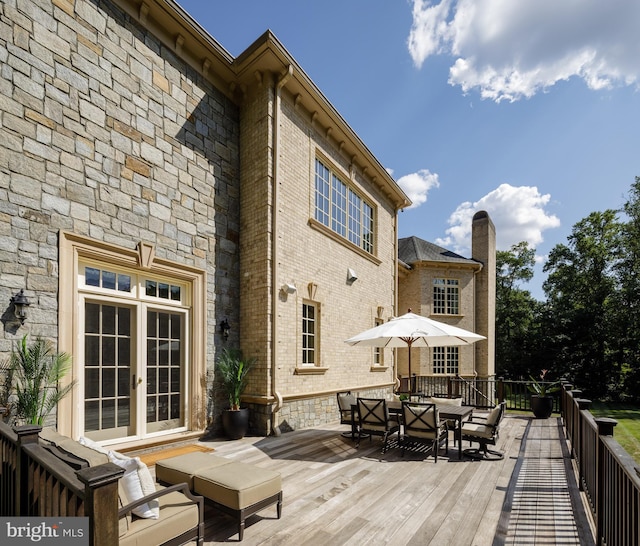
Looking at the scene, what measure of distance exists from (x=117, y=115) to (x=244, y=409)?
5.36 metres

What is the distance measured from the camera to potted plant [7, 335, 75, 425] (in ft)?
13.9

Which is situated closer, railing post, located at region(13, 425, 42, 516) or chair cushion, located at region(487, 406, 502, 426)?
railing post, located at region(13, 425, 42, 516)

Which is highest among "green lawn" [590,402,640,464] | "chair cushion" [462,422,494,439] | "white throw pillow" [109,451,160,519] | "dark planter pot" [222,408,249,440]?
"white throw pillow" [109,451,160,519]

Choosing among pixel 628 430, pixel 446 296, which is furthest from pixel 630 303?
pixel 628 430

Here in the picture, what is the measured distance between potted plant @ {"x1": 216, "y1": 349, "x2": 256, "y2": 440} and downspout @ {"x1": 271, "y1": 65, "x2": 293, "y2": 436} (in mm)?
499

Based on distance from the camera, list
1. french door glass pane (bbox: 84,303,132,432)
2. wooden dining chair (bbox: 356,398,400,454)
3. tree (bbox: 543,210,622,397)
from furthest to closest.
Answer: tree (bbox: 543,210,622,397) < wooden dining chair (bbox: 356,398,400,454) < french door glass pane (bbox: 84,303,132,432)

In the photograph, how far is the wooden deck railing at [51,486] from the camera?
1631 mm

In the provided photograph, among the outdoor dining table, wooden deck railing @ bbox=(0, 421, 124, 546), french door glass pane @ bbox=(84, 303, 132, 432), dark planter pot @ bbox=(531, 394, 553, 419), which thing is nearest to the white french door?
french door glass pane @ bbox=(84, 303, 132, 432)

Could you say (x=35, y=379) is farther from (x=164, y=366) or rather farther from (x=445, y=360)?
(x=445, y=360)

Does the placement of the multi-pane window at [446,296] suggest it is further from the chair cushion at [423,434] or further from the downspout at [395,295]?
the chair cushion at [423,434]

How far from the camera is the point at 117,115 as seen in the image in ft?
18.5

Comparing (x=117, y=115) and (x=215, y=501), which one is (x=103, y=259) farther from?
(x=215, y=501)

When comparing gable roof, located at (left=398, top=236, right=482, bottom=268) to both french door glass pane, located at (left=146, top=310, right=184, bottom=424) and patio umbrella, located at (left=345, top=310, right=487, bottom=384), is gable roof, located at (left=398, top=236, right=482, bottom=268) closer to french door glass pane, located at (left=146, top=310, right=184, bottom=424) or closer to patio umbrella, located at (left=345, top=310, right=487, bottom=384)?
patio umbrella, located at (left=345, top=310, right=487, bottom=384)

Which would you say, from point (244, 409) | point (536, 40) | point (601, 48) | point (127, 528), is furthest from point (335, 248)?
point (127, 528)
